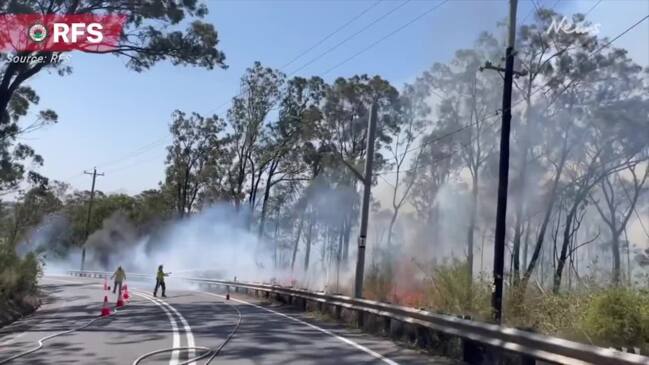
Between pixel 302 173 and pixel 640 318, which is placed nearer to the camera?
pixel 640 318

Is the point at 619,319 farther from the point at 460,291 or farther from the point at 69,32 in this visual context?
the point at 69,32

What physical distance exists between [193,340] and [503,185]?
796 cm

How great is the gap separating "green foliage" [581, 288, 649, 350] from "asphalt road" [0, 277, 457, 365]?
2512mm

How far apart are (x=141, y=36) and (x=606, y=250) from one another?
44.0m

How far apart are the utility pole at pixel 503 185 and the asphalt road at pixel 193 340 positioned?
107 inches

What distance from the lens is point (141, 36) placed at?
939 inches

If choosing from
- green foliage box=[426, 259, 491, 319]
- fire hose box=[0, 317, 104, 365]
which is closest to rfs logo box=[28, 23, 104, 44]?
fire hose box=[0, 317, 104, 365]

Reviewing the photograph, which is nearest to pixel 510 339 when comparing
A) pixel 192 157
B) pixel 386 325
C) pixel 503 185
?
pixel 503 185

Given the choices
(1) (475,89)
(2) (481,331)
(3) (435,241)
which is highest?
(1) (475,89)

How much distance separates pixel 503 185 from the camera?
1505 cm

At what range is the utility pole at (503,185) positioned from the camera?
1409 cm

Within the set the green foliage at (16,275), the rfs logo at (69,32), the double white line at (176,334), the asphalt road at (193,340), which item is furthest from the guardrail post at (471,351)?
the rfs logo at (69,32)

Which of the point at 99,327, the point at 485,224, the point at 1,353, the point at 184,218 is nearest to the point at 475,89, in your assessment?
the point at 485,224

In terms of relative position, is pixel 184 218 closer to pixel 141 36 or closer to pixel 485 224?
pixel 485 224
